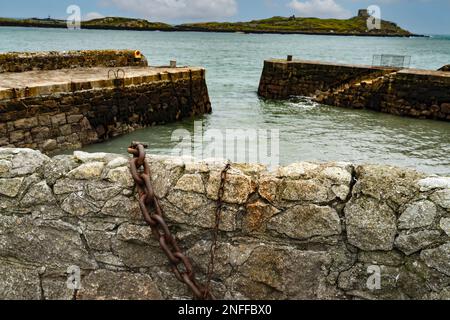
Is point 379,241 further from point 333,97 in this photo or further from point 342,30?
point 342,30

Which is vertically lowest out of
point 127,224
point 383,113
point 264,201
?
point 383,113

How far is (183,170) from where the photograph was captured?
2893 mm

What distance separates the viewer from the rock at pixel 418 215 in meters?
2.57

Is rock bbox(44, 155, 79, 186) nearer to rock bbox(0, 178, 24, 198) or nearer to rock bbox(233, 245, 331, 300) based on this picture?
rock bbox(0, 178, 24, 198)

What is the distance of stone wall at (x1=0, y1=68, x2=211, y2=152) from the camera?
11117 millimetres

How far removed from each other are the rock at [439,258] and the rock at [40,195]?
231 centimetres

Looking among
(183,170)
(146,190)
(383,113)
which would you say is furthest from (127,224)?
(383,113)

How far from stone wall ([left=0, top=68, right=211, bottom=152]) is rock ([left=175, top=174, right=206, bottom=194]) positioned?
30.3ft

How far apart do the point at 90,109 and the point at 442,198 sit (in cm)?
1180

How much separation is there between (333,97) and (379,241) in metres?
21.9

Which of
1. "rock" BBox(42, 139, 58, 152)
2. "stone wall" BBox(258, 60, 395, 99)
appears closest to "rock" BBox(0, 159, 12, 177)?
"rock" BBox(42, 139, 58, 152)

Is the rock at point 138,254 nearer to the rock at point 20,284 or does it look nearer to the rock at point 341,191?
the rock at point 20,284
